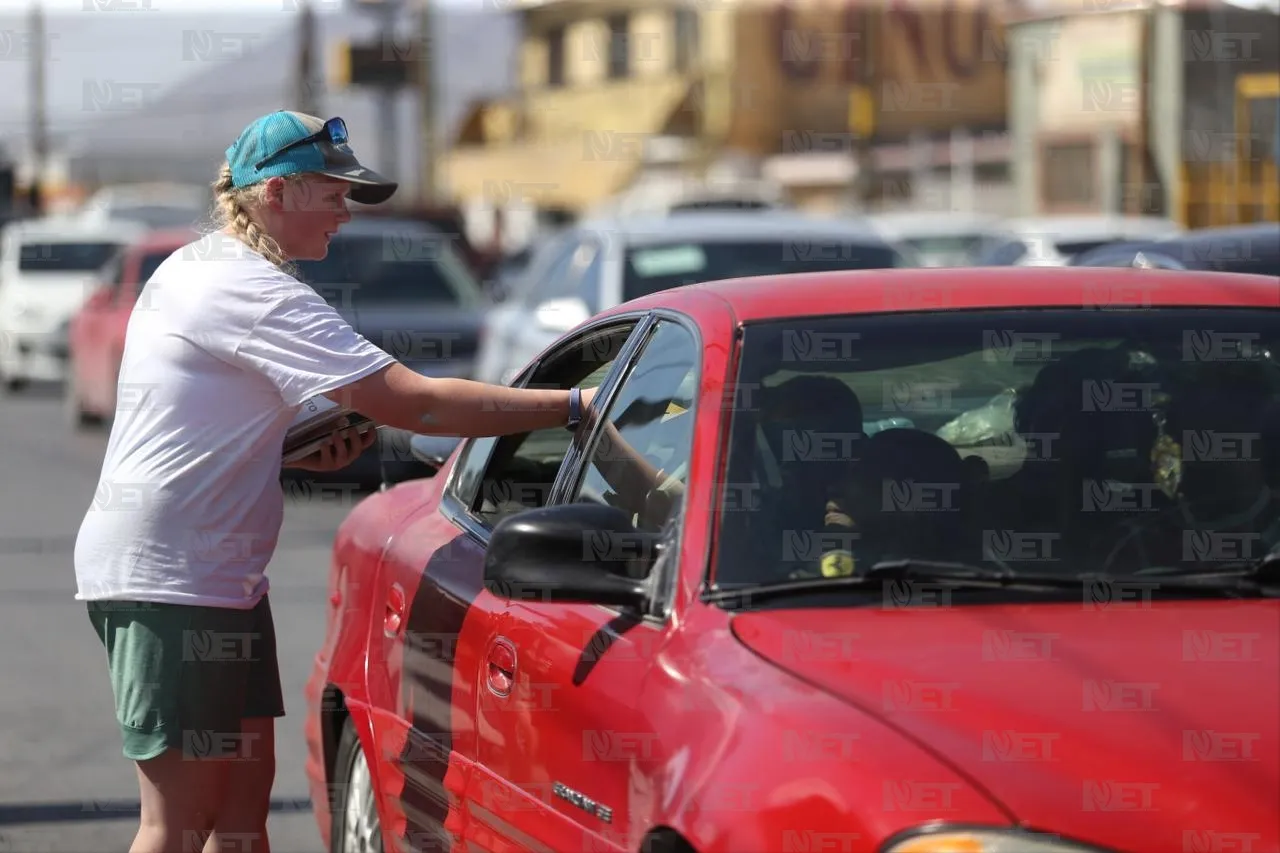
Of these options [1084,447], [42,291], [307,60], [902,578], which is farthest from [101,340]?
[307,60]

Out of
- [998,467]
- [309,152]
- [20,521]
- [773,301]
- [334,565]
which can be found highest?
[309,152]

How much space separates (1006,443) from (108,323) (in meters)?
14.0

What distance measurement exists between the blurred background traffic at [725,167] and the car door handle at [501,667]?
1.20m

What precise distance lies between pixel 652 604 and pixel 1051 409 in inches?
35.8

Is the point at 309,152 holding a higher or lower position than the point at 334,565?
higher

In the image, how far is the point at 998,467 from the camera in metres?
3.90

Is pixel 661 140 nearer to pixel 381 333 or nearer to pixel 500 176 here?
pixel 500 176

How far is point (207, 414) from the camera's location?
4.12 metres

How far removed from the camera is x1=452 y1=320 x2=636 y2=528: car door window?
15.3 ft

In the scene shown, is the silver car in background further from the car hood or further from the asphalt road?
the car hood

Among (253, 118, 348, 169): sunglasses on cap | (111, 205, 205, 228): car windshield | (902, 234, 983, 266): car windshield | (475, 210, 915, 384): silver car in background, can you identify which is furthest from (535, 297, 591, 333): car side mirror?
(111, 205, 205, 228): car windshield

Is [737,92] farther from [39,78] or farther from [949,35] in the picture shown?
[39,78]

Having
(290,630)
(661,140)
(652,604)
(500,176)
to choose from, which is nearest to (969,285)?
(652,604)

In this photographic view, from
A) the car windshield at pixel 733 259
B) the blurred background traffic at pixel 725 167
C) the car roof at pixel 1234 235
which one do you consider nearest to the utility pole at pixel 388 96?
the blurred background traffic at pixel 725 167
